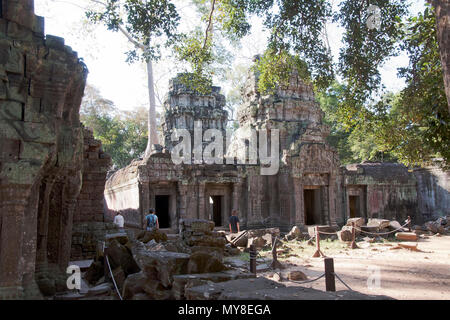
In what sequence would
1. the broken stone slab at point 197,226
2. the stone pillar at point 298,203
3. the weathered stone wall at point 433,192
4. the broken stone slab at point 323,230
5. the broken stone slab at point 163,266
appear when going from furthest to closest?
the weathered stone wall at point 433,192 < the stone pillar at point 298,203 < the broken stone slab at point 323,230 < the broken stone slab at point 197,226 < the broken stone slab at point 163,266

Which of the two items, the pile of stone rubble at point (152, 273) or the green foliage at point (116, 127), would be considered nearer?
the pile of stone rubble at point (152, 273)

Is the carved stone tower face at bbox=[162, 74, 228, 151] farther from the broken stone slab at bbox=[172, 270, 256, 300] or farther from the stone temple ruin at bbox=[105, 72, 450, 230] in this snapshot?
the broken stone slab at bbox=[172, 270, 256, 300]

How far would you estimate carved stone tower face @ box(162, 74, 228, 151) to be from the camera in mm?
23609

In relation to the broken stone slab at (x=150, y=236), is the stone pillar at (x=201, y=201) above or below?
above

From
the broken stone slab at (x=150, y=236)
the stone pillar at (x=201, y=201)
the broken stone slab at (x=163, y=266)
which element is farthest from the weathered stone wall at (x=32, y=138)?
the stone pillar at (x=201, y=201)

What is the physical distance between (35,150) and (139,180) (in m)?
9.81

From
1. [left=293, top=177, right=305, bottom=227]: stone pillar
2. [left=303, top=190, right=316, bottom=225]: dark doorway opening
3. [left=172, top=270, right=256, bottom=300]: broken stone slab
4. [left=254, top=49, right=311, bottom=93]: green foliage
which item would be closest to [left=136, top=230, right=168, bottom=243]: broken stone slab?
[left=172, top=270, right=256, bottom=300]: broken stone slab

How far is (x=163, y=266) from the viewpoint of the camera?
16.5 feet

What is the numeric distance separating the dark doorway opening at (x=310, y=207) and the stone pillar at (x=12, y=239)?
16137 mm

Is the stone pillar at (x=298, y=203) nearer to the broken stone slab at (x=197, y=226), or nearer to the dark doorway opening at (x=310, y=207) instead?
the dark doorway opening at (x=310, y=207)

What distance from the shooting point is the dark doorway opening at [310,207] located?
19.0 meters

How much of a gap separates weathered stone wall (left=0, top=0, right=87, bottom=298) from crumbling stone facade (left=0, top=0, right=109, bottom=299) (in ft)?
0.04

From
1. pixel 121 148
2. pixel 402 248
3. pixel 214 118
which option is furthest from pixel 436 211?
pixel 121 148

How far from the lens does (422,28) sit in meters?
7.28
